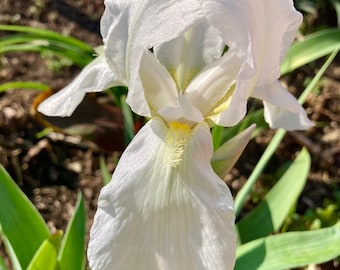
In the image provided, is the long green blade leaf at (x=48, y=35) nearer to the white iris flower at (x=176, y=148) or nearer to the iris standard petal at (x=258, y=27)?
the white iris flower at (x=176, y=148)

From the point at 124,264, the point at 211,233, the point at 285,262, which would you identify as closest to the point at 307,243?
the point at 285,262

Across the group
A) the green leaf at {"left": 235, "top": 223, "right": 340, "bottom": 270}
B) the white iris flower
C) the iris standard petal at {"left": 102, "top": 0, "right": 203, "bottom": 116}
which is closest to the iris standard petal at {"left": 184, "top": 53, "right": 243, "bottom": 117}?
the white iris flower

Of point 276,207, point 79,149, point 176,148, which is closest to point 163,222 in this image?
point 176,148

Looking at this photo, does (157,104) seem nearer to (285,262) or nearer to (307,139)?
(285,262)

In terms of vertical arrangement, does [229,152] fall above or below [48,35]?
above

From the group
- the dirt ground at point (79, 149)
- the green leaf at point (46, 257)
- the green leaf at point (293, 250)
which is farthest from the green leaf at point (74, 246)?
the dirt ground at point (79, 149)

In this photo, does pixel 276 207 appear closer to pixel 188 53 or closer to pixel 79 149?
pixel 188 53
